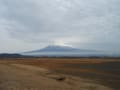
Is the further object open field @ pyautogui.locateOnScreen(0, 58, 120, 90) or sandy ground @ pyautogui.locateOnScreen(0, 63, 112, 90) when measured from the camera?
open field @ pyautogui.locateOnScreen(0, 58, 120, 90)

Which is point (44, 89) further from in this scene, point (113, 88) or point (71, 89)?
point (113, 88)

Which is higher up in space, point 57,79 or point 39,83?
point 39,83

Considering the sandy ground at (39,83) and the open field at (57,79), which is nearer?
the sandy ground at (39,83)

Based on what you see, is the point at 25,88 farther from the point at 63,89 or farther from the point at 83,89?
the point at 83,89

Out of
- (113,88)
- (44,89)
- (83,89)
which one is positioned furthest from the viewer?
(113,88)

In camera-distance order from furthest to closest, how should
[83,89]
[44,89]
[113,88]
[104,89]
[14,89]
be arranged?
1. [113,88]
2. [104,89]
3. [83,89]
4. [44,89]
5. [14,89]

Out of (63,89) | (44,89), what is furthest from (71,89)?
(44,89)

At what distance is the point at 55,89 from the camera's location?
1315 centimetres

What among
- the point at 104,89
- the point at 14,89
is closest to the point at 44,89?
the point at 14,89

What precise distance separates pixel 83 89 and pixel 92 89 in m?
0.86

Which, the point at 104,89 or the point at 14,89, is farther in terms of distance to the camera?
the point at 104,89

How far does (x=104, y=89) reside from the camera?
611 inches

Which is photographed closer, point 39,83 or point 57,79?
point 39,83

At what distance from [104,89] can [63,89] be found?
370 cm
